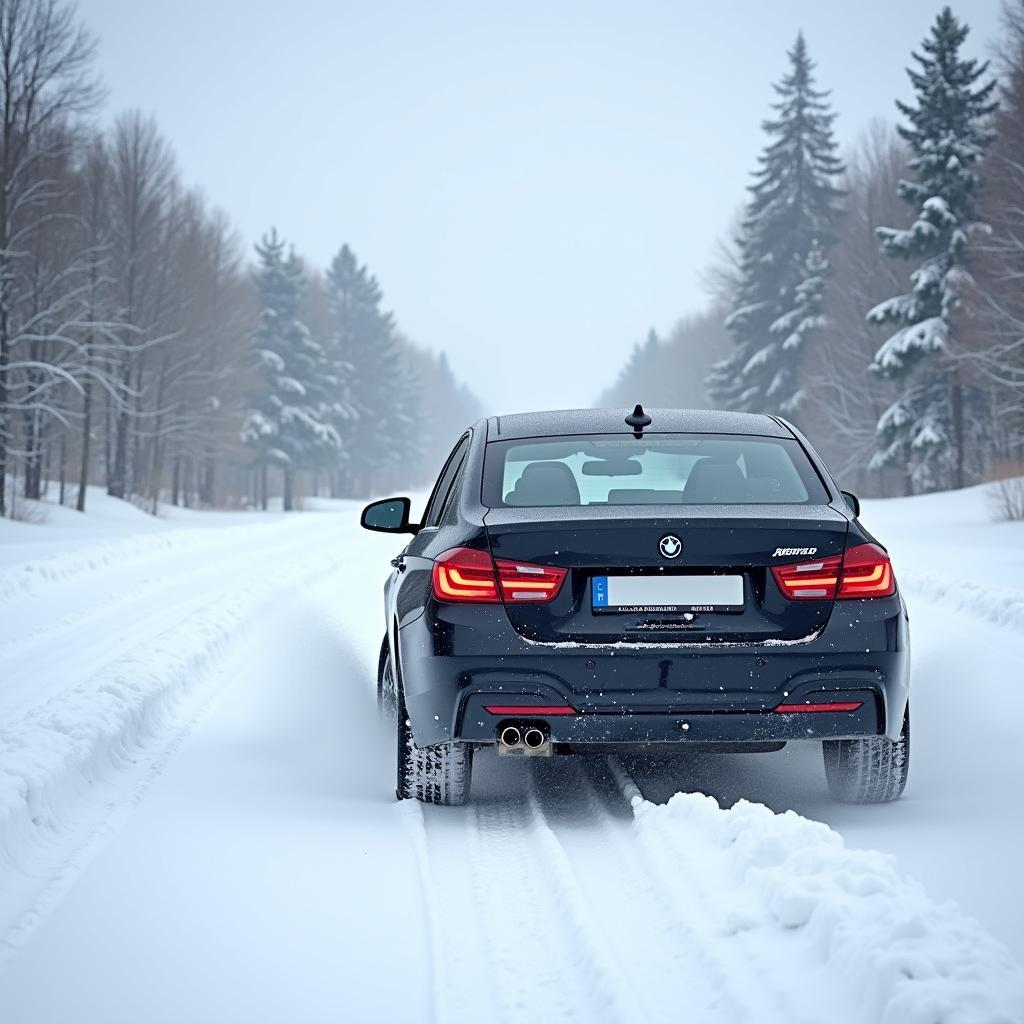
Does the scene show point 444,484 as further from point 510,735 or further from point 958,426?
point 958,426

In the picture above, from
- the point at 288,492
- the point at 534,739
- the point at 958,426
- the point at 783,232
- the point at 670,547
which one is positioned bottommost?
the point at 534,739

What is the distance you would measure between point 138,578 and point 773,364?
37.9 m

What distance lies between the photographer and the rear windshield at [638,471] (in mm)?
4926

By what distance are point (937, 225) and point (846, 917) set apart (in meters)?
35.9

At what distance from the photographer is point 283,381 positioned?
58.2m

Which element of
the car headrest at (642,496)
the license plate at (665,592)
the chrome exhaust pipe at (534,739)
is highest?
the car headrest at (642,496)

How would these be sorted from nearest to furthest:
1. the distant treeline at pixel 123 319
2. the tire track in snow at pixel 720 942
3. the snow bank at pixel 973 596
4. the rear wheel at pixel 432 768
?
the tire track in snow at pixel 720 942, the rear wheel at pixel 432 768, the snow bank at pixel 973 596, the distant treeline at pixel 123 319

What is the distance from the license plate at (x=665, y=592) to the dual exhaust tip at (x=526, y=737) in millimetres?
498

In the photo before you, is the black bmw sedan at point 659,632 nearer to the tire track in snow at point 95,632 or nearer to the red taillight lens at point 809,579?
the red taillight lens at point 809,579

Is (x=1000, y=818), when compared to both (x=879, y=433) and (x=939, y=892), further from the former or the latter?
(x=879, y=433)

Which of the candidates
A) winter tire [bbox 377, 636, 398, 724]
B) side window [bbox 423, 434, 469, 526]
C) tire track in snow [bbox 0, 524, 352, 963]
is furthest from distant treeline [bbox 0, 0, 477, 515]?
side window [bbox 423, 434, 469, 526]

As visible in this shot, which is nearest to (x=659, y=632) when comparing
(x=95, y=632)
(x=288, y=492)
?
(x=95, y=632)

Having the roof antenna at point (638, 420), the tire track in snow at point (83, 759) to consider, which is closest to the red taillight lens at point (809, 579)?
the roof antenna at point (638, 420)

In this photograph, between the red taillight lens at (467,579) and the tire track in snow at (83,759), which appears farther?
the red taillight lens at (467,579)
